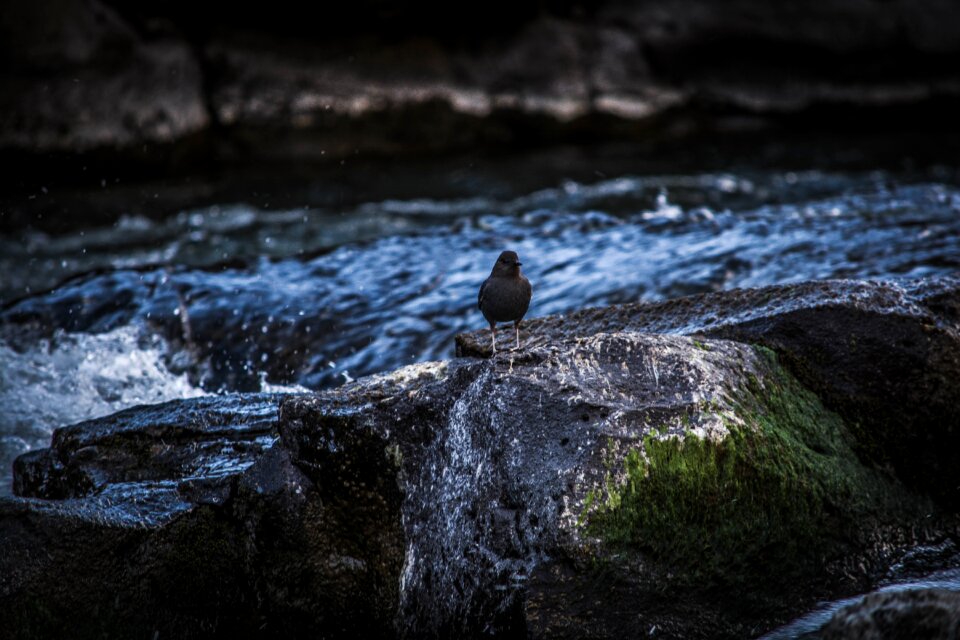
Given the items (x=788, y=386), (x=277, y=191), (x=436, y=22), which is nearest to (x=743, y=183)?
(x=436, y=22)

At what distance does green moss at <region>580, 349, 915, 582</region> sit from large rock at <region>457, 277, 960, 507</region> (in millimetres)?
386

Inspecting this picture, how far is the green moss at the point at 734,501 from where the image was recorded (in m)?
2.99

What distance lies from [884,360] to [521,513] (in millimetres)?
1631

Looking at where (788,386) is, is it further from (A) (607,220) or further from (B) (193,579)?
(A) (607,220)

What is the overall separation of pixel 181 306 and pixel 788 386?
464 cm

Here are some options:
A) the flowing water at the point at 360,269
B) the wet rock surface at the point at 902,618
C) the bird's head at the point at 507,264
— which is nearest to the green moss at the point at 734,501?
the wet rock surface at the point at 902,618

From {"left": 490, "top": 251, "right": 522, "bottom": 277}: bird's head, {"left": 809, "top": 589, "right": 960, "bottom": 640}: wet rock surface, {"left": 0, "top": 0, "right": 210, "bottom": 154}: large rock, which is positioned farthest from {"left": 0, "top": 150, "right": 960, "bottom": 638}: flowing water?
{"left": 809, "top": 589, "right": 960, "bottom": 640}: wet rock surface

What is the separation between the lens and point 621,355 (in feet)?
10.9

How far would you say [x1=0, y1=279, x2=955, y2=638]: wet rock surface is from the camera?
299 cm

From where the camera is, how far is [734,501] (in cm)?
309

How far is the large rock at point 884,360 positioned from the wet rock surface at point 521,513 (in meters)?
0.02

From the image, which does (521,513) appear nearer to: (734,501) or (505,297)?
(734,501)

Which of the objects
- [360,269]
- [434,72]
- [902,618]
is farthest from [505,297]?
[434,72]

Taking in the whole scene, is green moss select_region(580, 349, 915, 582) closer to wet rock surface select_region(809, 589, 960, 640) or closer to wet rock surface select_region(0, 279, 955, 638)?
wet rock surface select_region(0, 279, 955, 638)
